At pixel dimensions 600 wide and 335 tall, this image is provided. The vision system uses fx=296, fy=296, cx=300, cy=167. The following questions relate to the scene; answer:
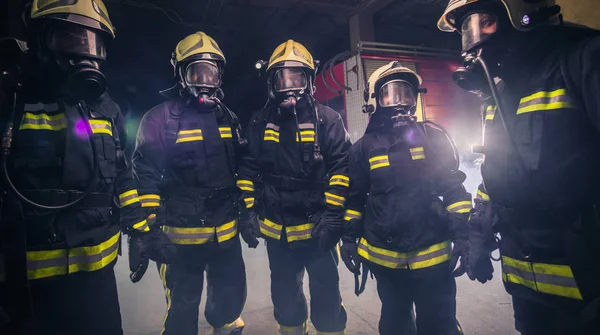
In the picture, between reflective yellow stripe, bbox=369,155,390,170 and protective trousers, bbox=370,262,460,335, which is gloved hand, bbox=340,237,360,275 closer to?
protective trousers, bbox=370,262,460,335

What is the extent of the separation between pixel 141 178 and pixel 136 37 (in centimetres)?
610

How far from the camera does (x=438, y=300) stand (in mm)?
2361

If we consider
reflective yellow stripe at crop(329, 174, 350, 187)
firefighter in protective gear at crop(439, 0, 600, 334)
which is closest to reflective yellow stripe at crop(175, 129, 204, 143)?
reflective yellow stripe at crop(329, 174, 350, 187)

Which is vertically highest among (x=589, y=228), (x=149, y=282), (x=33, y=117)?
(x=33, y=117)

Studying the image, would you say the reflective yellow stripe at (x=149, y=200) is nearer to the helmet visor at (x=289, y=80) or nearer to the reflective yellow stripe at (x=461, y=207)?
the helmet visor at (x=289, y=80)

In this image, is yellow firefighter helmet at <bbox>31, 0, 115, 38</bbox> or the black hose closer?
the black hose

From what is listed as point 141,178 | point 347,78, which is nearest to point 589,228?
point 141,178

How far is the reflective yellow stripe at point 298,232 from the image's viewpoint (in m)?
2.90

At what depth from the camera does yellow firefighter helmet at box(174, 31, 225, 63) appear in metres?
3.05

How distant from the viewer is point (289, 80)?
3.18 m

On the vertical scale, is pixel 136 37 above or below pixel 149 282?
above

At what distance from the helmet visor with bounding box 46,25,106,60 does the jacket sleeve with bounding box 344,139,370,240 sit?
216 cm

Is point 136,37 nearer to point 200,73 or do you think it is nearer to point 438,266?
point 200,73

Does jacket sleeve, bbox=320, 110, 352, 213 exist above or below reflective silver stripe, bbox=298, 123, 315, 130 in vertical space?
below
